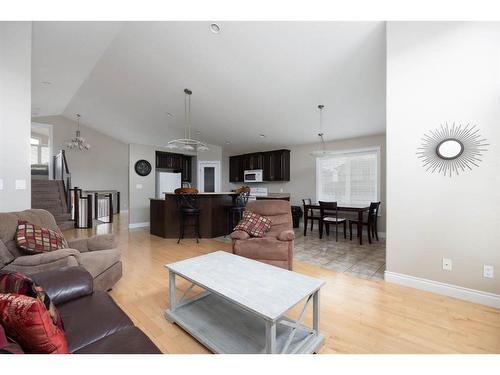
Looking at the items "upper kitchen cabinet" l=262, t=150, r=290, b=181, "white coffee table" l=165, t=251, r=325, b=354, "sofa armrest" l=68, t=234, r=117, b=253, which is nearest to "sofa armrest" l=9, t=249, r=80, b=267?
"sofa armrest" l=68, t=234, r=117, b=253

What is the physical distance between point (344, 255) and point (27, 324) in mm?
3660

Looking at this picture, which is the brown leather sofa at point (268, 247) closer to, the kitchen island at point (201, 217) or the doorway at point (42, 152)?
the kitchen island at point (201, 217)

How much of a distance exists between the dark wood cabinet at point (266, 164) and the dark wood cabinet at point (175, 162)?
1.89 metres

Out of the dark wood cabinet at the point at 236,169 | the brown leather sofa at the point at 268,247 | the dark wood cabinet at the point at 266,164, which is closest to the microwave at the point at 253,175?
the dark wood cabinet at the point at 266,164

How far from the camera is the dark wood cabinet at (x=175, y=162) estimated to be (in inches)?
309

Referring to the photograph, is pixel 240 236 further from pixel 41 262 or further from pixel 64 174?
pixel 64 174

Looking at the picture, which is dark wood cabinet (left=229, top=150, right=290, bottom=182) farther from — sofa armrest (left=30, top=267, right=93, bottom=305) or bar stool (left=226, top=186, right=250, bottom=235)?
sofa armrest (left=30, top=267, right=93, bottom=305)

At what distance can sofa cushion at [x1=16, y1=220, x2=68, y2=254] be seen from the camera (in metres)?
2.05

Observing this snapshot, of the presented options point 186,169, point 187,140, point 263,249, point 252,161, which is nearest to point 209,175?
point 186,169

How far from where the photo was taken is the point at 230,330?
5.54 feet

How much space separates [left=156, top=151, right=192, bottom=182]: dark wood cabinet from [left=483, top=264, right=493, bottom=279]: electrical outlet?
7840 mm
